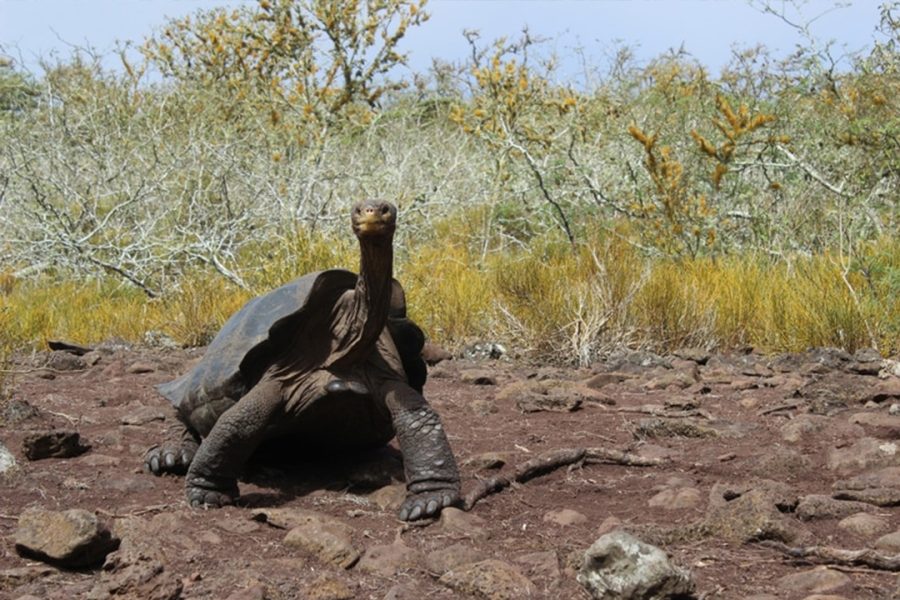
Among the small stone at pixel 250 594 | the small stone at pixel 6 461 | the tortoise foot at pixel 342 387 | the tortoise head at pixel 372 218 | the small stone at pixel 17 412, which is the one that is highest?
the tortoise head at pixel 372 218

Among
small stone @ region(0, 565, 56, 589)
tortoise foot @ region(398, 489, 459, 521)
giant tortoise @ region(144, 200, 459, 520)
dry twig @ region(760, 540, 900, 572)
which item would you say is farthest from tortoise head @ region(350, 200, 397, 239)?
dry twig @ region(760, 540, 900, 572)

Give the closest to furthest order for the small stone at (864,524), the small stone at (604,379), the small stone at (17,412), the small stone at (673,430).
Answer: the small stone at (864,524) < the small stone at (673,430) < the small stone at (17,412) < the small stone at (604,379)

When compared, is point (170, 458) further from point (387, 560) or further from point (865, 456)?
point (865, 456)

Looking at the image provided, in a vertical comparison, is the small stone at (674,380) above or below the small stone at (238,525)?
above

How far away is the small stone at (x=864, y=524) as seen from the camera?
287 centimetres

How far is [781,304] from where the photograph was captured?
6.23 meters

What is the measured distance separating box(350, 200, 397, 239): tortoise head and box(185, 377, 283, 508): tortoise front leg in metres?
0.66

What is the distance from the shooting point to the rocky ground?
2.57m

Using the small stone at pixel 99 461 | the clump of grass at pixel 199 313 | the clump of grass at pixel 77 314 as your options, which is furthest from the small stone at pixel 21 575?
the clump of grass at pixel 199 313

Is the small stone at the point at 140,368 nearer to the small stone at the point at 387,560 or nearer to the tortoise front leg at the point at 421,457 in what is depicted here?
the tortoise front leg at the point at 421,457

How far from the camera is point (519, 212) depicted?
420 inches

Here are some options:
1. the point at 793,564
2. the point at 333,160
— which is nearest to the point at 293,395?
the point at 793,564

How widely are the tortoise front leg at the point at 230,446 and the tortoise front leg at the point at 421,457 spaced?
14.0 inches

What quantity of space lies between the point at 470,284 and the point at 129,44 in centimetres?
562
